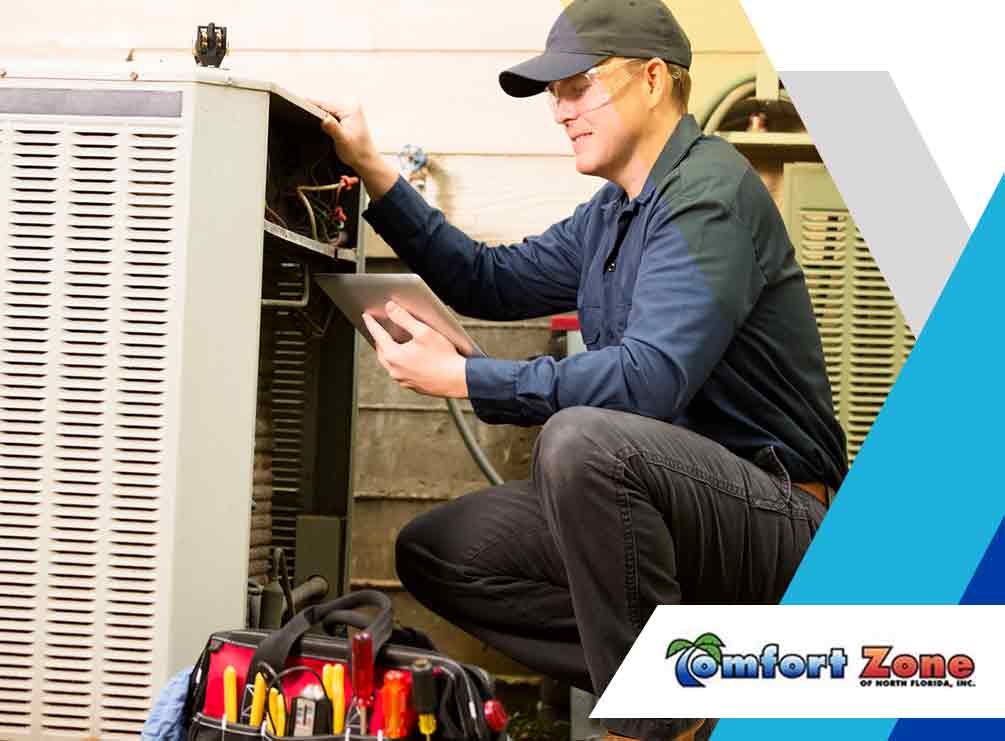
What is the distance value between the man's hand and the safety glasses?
41 centimetres

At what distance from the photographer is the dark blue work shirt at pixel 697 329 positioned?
1677 mm

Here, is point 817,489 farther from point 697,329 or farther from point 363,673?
point 363,673

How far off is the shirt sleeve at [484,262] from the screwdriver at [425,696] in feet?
2.96

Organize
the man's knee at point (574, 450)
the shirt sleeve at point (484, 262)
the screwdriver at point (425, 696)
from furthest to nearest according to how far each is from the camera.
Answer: the shirt sleeve at point (484, 262), the man's knee at point (574, 450), the screwdriver at point (425, 696)

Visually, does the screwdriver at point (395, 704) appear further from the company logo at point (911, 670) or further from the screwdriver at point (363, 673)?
the company logo at point (911, 670)

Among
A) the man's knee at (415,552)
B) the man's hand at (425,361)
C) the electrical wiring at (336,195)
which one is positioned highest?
the electrical wiring at (336,195)

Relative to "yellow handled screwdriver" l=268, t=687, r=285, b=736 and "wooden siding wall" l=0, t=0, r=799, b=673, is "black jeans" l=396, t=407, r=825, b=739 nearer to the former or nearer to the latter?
"yellow handled screwdriver" l=268, t=687, r=285, b=736

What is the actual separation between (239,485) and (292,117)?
567 millimetres

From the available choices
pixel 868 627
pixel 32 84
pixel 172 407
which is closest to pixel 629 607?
pixel 868 627

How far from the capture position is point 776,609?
67.7 inches

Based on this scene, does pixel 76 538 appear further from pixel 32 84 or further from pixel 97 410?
pixel 32 84

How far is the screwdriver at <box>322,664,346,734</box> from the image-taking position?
4.53 feet

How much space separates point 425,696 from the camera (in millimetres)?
1346

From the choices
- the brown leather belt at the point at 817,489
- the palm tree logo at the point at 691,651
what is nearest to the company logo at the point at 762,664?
the palm tree logo at the point at 691,651
